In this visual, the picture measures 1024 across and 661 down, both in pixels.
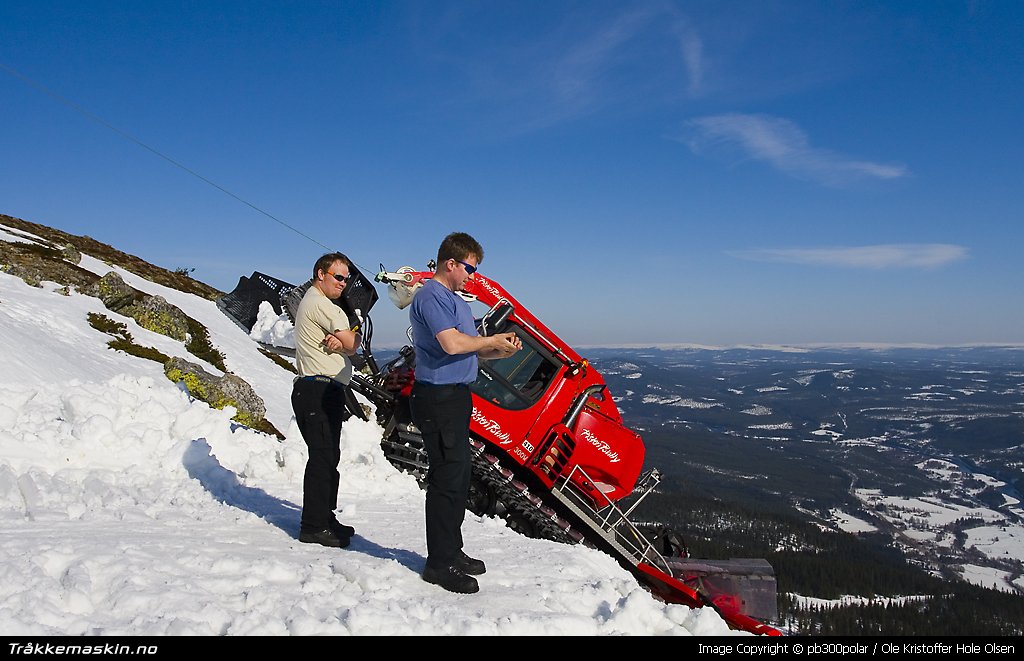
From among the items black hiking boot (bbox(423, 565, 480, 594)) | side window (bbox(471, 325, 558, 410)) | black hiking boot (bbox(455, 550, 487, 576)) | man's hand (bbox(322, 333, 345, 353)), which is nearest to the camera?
black hiking boot (bbox(423, 565, 480, 594))

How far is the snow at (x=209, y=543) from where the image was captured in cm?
328

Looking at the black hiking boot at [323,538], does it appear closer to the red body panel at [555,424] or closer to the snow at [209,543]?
the snow at [209,543]

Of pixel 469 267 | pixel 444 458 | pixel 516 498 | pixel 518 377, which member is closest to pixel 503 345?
pixel 469 267

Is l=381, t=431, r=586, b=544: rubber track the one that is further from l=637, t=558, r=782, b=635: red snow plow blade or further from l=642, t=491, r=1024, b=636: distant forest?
l=642, t=491, r=1024, b=636: distant forest

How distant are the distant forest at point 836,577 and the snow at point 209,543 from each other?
5634cm

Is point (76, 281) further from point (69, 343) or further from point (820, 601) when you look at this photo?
point (820, 601)

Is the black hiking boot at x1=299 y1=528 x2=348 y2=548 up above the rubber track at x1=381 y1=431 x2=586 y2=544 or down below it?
above

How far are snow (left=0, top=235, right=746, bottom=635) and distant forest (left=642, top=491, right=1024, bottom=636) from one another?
56.3 metres

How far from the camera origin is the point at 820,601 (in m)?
78.1

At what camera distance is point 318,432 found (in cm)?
484

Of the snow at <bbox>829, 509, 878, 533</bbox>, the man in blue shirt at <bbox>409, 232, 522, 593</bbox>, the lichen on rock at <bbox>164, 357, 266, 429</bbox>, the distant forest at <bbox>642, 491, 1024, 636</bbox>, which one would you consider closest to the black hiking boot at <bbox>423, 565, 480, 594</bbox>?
the man in blue shirt at <bbox>409, 232, 522, 593</bbox>

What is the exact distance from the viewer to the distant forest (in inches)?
2751
